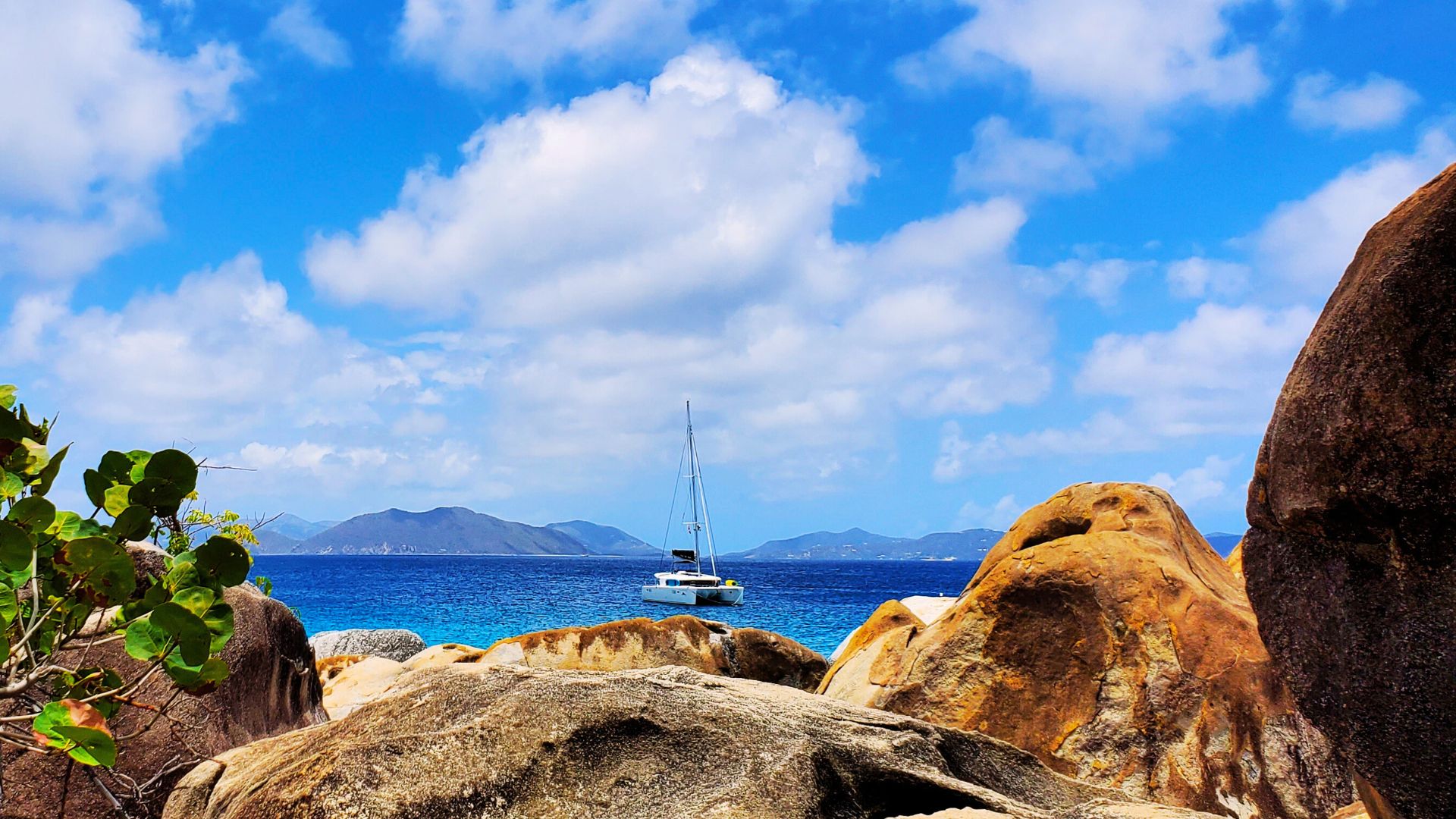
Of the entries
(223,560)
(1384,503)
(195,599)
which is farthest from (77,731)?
(1384,503)

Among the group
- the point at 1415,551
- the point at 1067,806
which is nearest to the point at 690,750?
the point at 1067,806

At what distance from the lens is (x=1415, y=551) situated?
3988 millimetres

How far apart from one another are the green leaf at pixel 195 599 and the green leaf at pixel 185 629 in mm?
30

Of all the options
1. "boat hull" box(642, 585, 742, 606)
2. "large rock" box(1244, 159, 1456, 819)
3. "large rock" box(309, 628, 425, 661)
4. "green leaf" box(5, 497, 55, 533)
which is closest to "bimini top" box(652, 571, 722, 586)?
"boat hull" box(642, 585, 742, 606)

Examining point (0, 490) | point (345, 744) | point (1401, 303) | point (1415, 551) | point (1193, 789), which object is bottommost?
point (1193, 789)

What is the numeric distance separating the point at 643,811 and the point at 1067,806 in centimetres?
241

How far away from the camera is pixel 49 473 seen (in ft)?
11.5

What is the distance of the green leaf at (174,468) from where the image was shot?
11.2 feet

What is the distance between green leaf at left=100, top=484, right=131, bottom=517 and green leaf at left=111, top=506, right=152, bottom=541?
6 centimetres

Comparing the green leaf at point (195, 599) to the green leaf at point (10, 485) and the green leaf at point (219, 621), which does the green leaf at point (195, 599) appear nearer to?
the green leaf at point (219, 621)

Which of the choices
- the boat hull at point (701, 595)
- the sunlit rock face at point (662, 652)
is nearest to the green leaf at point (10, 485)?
the sunlit rock face at point (662, 652)

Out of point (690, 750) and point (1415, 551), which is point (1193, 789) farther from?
point (690, 750)

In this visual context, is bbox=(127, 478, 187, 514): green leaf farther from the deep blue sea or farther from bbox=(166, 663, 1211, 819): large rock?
the deep blue sea

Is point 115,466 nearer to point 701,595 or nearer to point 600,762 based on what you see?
point 600,762
